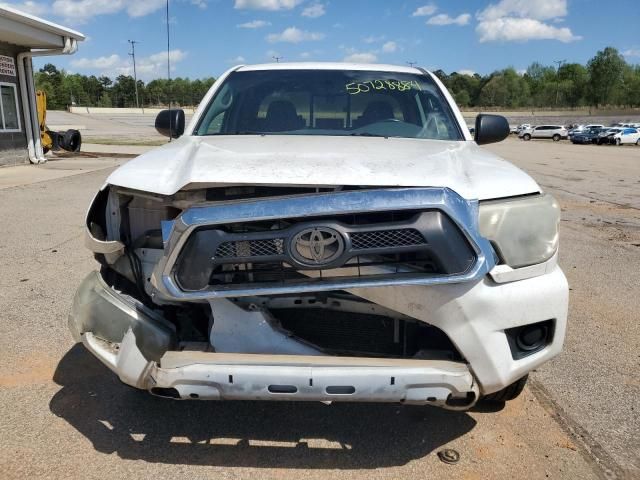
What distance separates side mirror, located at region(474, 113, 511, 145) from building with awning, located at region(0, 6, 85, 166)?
1428cm

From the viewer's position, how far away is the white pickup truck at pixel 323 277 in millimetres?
2172

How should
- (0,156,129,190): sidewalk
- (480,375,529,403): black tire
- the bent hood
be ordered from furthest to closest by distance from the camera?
(0,156,129,190): sidewalk < (480,375,529,403): black tire < the bent hood

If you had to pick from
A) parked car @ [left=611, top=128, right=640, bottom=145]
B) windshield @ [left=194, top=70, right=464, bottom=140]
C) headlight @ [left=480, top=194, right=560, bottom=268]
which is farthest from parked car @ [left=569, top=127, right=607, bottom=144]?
headlight @ [left=480, top=194, right=560, bottom=268]

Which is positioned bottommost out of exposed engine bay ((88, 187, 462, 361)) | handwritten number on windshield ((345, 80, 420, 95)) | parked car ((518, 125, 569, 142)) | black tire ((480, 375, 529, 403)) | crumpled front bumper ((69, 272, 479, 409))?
parked car ((518, 125, 569, 142))

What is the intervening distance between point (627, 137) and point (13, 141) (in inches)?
1779

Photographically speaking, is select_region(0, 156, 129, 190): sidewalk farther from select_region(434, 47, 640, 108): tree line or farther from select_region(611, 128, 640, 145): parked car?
select_region(434, 47, 640, 108): tree line

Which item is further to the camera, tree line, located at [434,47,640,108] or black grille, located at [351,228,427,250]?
tree line, located at [434,47,640,108]

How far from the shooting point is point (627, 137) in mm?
45875

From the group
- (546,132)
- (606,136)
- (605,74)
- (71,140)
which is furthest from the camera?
(605,74)

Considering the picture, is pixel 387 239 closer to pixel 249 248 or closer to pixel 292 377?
pixel 249 248

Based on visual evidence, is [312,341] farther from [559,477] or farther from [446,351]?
[559,477]

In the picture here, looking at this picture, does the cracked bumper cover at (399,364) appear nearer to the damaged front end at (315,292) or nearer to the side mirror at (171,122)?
the damaged front end at (315,292)

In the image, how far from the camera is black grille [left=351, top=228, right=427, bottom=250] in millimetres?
2156

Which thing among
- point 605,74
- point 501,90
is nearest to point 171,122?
point 605,74
